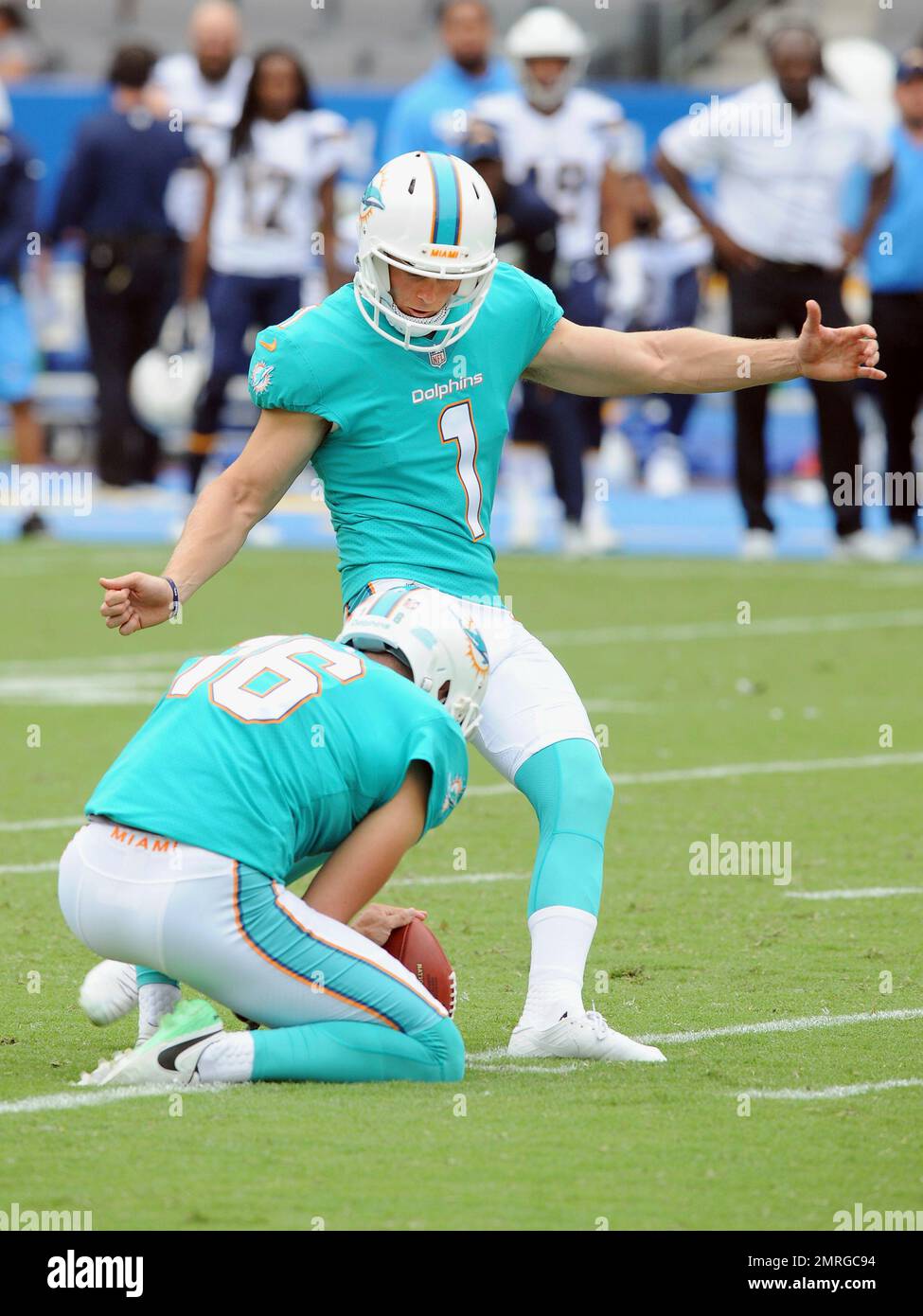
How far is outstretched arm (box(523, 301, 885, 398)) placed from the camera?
5.33 metres

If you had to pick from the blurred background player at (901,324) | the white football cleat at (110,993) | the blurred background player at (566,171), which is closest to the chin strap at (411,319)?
the white football cleat at (110,993)

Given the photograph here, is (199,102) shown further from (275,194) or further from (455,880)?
(455,880)

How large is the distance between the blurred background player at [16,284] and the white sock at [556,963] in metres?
11.0

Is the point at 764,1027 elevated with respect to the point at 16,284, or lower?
lower

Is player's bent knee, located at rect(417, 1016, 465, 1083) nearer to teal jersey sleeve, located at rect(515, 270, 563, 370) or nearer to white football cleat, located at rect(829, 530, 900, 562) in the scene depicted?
teal jersey sleeve, located at rect(515, 270, 563, 370)

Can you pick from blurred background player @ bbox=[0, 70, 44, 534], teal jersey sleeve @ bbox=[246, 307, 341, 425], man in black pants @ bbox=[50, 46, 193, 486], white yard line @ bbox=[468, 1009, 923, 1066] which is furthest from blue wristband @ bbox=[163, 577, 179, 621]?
man in black pants @ bbox=[50, 46, 193, 486]

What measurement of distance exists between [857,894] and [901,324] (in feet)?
29.9

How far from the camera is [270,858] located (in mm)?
4387

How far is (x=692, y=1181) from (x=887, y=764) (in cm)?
463

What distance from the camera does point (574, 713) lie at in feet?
16.5

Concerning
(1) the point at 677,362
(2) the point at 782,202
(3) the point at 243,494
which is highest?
(2) the point at 782,202

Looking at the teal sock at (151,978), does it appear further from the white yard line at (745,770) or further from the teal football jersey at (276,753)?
the white yard line at (745,770)

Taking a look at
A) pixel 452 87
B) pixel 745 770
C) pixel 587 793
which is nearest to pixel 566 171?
pixel 452 87
